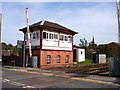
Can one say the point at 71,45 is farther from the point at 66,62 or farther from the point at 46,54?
the point at 46,54

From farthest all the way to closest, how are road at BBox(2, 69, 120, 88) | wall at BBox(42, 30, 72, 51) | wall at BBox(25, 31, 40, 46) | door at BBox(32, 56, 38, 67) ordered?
1. wall at BBox(25, 31, 40, 46)
2. wall at BBox(42, 30, 72, 51)
3. door at BBox(32, 56, 38, 67)
4. road at BBox(2, 69, 120, 88)

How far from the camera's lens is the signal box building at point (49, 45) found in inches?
1188

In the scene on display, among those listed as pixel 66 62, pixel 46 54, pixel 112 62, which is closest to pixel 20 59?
pixel 46 54

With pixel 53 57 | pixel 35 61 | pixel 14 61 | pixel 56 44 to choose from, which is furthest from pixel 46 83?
pixel 14 61

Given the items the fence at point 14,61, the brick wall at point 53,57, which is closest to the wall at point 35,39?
the brick wall at point 53,57

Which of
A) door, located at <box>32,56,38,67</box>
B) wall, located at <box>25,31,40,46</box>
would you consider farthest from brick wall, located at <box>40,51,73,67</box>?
wall, located at <box>25,31,40,46</box>

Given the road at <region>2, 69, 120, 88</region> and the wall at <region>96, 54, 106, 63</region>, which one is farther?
the wall at <region>96, 54, 106, 63</region>

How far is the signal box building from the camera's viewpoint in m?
30.2

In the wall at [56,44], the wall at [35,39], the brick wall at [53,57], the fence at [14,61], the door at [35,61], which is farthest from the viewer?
the fence at [14,61]

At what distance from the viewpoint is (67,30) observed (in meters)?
34.2

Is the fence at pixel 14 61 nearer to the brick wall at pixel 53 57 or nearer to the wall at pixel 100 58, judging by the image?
the brick wall at pixel 53 57

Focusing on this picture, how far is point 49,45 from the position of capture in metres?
31.2

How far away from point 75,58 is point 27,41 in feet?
38.1

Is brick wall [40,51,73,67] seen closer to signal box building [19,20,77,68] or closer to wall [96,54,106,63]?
signal box building [19,20,77,68]
